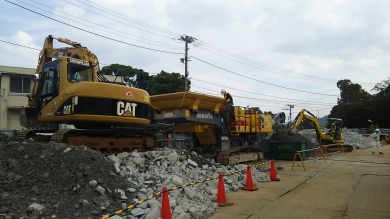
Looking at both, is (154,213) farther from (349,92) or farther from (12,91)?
(349,92)

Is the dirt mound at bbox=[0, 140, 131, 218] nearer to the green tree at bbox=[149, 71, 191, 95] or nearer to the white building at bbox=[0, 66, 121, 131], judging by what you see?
the white building at bbox=[0, 66, 121, 131]

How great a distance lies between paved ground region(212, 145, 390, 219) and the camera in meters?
6.96

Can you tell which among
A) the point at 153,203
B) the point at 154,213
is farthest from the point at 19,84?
the point at 154,213

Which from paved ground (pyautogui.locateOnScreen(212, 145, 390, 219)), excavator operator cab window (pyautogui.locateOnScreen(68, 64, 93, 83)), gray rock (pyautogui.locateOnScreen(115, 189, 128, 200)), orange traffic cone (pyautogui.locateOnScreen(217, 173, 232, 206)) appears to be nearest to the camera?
gray rock (pyautogui.locateOnScreen(115, 189, 128, 200))

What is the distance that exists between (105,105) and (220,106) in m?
6.07

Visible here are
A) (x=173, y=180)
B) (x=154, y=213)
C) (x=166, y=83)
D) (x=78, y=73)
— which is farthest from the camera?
(x=166, y=83)

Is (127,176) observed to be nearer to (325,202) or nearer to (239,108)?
(325,202)

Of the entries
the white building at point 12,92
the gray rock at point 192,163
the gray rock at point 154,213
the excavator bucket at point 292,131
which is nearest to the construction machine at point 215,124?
the gray rock at point 192,163

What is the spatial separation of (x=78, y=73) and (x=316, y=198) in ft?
23.5

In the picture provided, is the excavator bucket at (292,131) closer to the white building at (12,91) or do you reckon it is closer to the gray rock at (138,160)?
the gray rock at (138,160)

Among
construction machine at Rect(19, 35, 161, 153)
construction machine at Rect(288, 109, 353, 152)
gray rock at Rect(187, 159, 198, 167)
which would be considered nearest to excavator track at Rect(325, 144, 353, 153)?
construction machine at Rect(288, 109, 353, 152)

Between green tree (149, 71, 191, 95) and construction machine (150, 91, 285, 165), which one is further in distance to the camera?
green tree (149, 71, 191, 95)

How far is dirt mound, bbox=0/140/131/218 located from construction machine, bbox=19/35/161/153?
1612 millimetres

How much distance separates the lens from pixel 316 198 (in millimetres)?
8461
